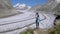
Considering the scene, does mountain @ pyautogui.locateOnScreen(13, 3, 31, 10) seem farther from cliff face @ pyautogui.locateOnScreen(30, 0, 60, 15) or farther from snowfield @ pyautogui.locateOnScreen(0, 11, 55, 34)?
snowfield @ pyautogui.locateOnScreen(0, 11, 55, 34)

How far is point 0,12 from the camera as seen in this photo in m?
16.0

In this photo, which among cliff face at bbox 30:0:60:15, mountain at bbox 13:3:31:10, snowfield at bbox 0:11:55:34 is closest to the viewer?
snowfield at bbox 0:11:55:34

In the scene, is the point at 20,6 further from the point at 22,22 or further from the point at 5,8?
the point at 5,8

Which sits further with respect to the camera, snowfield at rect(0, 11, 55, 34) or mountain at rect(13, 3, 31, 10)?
mountain at rect(13, 3, 31, 10)

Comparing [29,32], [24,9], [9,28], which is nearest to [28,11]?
[24,9]

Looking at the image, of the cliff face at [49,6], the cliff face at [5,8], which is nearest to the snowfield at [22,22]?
the cliff face at [49,6]

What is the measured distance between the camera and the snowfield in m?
11.2

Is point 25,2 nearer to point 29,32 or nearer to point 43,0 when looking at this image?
point 43,0

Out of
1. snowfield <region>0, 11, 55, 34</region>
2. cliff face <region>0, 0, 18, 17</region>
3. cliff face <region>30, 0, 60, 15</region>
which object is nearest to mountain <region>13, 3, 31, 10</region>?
cliff face <region>30, 0, 60, 15</region>

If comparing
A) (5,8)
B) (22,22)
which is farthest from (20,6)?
(5,8)

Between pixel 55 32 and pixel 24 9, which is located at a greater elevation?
pixel 24 9

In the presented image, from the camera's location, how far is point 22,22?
13461 millimetres

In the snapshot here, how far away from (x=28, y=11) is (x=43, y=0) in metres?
1.18

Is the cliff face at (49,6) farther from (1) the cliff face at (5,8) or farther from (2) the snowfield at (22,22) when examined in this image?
(1) the cliff face at (5,8)
